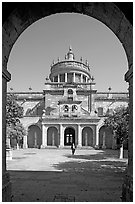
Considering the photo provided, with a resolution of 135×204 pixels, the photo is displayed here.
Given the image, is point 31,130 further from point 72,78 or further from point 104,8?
point 104,8

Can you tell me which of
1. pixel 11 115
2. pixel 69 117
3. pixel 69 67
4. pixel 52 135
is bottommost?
pixel 52 135

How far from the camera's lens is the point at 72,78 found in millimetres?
44188

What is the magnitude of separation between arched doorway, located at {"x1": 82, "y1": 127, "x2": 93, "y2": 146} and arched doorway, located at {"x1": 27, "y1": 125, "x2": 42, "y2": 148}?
8.09m

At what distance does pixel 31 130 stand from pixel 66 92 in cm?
1003

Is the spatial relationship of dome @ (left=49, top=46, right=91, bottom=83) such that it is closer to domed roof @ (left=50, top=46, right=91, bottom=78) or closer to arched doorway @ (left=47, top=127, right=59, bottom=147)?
domed roof @ (left=50, top=46, right=91, bottom=78)

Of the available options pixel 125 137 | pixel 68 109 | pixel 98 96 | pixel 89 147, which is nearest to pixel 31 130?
pixel 68 109

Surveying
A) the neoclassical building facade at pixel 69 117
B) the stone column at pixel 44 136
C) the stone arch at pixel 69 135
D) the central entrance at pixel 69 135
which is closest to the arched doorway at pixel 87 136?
the neoclassical building facade at pixel 69 117

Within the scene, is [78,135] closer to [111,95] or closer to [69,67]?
[111,95]

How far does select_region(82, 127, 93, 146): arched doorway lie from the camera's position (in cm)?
3269

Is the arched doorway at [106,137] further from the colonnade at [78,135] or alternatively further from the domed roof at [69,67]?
the domed roof at [69,67]

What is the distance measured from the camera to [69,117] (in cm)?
3222

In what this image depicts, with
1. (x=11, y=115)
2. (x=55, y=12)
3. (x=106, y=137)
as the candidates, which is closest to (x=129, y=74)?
(x=55, y=12)

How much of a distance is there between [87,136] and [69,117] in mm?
4905

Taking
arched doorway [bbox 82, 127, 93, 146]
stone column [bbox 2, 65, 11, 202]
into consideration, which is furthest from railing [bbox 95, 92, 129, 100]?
stone column [bbox 2, 65, 11, 202]
